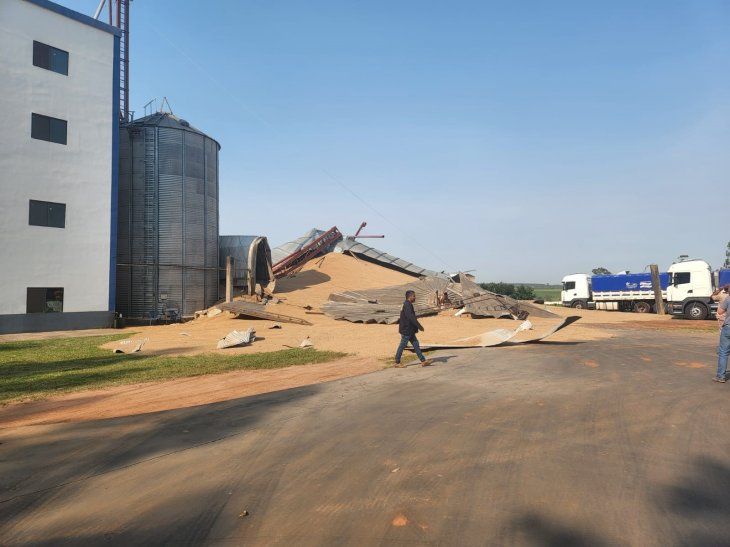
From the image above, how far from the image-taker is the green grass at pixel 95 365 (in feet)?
30.3

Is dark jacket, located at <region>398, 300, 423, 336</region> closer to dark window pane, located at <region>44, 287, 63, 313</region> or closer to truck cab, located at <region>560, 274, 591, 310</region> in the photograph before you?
dark window pane, located at <region>44, 287, 63, 313</region>

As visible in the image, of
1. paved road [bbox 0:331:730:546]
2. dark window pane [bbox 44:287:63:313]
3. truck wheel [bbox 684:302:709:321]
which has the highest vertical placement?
dark window pane [bbox 44:287:63:313]

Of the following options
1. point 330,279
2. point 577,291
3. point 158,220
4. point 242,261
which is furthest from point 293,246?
point 577,291

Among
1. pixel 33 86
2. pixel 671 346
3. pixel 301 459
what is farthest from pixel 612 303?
pixel 33 86

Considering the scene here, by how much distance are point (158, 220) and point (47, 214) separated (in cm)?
507

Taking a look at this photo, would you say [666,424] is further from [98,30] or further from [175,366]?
[98,30]

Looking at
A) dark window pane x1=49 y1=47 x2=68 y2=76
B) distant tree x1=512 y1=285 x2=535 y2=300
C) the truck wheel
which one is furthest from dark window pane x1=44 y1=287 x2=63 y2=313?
distant tree x1=512 y1=285 x2=535 y2=300

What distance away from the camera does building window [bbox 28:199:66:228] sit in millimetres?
21031

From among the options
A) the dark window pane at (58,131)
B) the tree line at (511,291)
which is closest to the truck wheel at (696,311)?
the tree line at (511,291)

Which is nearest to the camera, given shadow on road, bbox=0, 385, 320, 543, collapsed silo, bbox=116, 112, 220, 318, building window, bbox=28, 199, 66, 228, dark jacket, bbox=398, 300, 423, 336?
shadow on road, bbox=0, 385, 320, 543

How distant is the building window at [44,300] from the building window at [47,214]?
3047 millimetres

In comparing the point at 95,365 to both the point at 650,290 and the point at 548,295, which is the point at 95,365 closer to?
the point at 650,290

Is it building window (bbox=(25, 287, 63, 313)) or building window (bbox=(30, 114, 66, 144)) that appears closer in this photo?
building window (bbox=(25, 287, 63, 313))

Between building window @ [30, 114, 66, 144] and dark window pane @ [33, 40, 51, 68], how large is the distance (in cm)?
253
